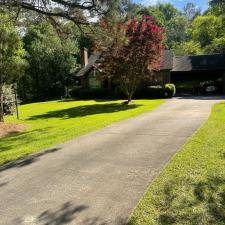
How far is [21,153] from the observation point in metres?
8.45

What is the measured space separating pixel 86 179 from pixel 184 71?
100 ft

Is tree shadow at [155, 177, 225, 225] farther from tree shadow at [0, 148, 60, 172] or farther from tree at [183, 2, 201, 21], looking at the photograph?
tree at [183, 2, 201, 21]

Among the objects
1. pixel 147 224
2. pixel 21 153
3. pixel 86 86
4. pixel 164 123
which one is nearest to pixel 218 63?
pixel 86 86

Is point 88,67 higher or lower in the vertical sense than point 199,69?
higher

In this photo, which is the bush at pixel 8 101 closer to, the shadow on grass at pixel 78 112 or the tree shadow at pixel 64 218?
the shadow on grass at pixel 78 112

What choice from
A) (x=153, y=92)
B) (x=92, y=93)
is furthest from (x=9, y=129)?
(x=92, y=93)

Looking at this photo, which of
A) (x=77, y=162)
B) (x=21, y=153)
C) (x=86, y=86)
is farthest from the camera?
(x=86, y=86)

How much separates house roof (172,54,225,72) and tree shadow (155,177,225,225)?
30317 mm

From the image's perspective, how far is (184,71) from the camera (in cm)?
3450

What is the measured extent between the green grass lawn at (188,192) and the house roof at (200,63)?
2824 cm

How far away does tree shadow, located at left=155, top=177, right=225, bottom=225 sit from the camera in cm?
419

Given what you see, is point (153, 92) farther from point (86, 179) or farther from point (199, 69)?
point (86, 179)

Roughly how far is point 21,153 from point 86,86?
90.5 feet

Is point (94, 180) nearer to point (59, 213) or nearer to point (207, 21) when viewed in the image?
point (59, 213)
